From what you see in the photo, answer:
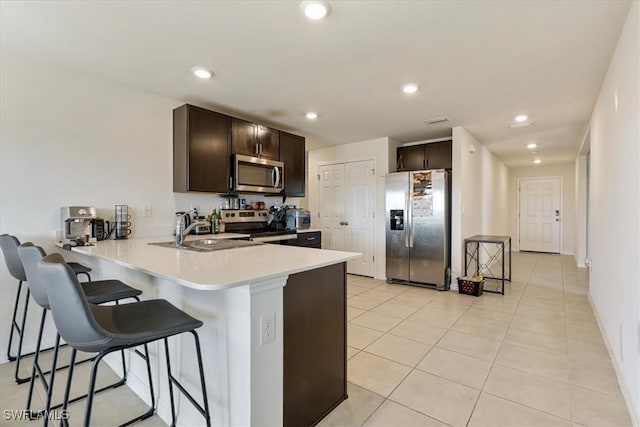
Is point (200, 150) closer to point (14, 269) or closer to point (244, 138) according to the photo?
point (244, 138)

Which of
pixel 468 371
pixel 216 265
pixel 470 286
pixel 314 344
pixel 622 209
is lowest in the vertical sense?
pixel 468 371

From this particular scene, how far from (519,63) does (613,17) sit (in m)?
0.60

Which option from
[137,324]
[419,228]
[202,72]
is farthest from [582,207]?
[137,324]

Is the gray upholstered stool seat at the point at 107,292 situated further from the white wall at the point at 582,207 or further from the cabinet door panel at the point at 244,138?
the white wall at the point at 582,207

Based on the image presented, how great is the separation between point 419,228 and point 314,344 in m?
3.28

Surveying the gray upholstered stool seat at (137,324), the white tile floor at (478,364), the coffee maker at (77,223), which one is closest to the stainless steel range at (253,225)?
the white tile floor at (478,364)

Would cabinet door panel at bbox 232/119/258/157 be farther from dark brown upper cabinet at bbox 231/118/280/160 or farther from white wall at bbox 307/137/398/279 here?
white wall at bbox 307/137/398/279

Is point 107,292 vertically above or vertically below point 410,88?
below

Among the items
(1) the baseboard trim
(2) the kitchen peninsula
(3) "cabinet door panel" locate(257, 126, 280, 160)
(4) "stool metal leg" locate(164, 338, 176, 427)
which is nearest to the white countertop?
(2) the kitchen peninsula

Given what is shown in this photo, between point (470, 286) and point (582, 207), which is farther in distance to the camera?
point (582, 207)

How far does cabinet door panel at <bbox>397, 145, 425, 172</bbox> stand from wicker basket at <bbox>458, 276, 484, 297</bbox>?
189 cm

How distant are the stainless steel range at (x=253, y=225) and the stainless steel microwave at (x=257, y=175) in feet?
1.26

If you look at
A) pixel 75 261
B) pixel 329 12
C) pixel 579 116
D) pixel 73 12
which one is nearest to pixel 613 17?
pixel 329 12

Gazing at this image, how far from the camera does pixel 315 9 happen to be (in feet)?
5.82
